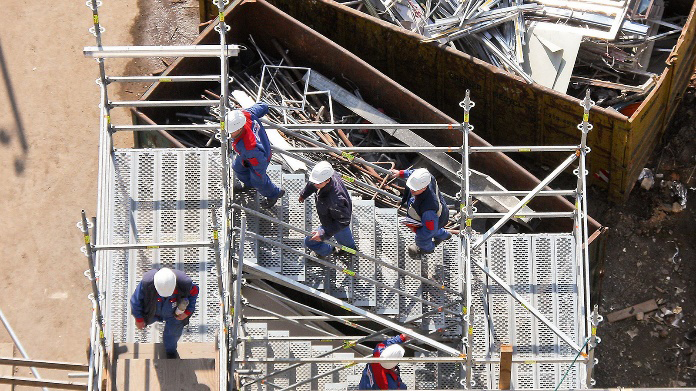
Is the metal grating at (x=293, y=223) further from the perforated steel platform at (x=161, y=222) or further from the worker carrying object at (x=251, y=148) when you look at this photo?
the perforated steel platform at (x=161, y=222)

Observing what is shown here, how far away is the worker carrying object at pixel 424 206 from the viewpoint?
12.5 metres

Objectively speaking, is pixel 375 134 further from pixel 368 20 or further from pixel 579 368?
pixel 579 368

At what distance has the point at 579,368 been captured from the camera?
42.8 feet

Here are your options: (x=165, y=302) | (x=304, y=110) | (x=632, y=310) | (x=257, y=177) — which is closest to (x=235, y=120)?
(x=257, y=177)

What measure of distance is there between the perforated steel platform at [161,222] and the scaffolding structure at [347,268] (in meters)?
0.01

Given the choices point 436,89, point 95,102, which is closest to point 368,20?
point 436,89

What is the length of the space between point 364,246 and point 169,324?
2818 millimetres

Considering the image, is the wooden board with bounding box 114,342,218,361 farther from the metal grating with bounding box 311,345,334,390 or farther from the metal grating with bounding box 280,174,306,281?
the metal grating with bounding box 311,345,334,390

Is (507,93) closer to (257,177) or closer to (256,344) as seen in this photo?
(257,177)

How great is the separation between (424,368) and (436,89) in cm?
528

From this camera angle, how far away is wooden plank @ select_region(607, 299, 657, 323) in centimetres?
1598

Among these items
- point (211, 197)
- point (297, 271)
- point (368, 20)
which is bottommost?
point (297, 271)

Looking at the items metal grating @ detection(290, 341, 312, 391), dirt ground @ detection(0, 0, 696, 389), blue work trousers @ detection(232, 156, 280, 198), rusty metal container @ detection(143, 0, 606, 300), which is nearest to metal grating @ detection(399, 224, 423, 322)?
metal grating @ detection(290, 341, 312, 391)

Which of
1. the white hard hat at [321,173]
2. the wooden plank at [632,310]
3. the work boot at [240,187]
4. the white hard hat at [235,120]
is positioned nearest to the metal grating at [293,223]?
A: the work boot at [240,187]
